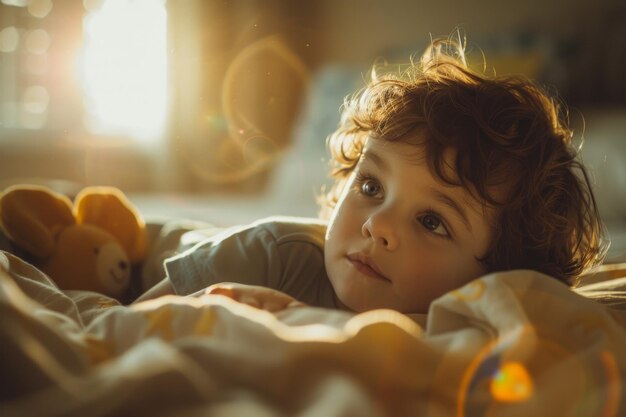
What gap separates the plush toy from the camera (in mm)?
934

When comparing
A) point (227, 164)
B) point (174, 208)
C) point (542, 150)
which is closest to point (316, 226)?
point (542, 150)

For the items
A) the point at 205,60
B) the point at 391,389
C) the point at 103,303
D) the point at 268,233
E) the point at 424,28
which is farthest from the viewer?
the point at 205,60

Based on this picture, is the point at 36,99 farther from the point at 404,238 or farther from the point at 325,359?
the point at 325,359

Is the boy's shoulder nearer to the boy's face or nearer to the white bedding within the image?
the boy's face

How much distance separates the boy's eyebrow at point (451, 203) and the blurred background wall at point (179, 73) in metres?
1.94

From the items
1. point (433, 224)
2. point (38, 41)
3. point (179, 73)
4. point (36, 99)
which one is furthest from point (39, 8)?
point (433, 224)

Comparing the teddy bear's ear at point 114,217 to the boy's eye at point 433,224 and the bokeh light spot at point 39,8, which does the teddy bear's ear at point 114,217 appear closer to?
the boy's eye at point 433,224

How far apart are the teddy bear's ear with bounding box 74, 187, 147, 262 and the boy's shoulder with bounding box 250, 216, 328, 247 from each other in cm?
25

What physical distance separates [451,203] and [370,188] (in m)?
0.12

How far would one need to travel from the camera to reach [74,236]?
0.99m

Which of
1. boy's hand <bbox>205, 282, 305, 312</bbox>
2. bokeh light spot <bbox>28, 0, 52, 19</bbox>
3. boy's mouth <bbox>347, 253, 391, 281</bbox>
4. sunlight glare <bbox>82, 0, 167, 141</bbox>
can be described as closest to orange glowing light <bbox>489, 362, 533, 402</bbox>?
boy's hand <bbox>205, 282, 305, 312</bbox>

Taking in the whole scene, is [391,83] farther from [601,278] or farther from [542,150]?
[601,278]

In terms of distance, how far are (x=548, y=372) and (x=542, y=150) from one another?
1.58 feet

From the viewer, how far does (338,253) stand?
856mm
